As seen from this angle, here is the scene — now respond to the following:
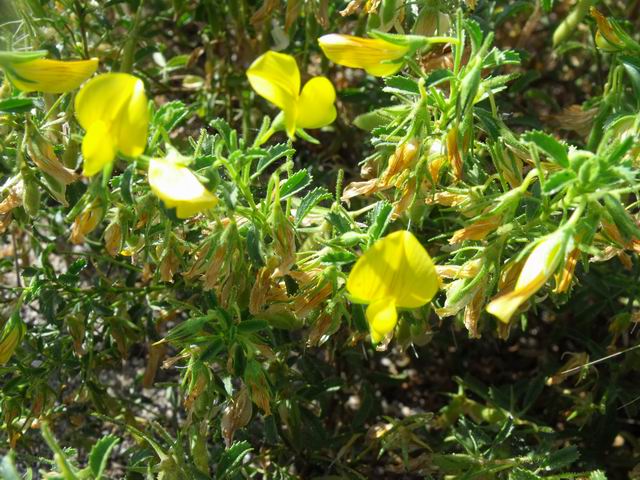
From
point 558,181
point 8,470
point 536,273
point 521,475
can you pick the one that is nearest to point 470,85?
point 558,181

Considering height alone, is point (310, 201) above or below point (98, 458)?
above

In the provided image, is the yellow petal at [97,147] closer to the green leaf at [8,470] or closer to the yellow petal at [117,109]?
the yellow petal at [117,109]

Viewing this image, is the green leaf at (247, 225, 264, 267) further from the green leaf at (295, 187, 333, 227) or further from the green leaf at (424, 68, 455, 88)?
the green leaf at (424, 68, 455, 88)

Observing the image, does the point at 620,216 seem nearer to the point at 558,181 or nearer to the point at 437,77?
the point at 558,181

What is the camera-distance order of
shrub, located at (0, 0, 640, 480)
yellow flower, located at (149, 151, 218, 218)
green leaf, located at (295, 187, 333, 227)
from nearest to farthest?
yellow flower, located at (149, 151, 218, 218), shrub, located at (0, 0, 640, 480), green leaf, located at (295, 187, 333, 227)

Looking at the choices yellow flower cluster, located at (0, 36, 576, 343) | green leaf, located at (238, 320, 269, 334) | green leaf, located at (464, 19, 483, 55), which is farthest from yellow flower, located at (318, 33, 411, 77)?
green leaf, located at (238, 320, 269, 334)

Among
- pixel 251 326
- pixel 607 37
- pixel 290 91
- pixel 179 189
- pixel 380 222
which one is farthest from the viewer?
pixel 607 37
